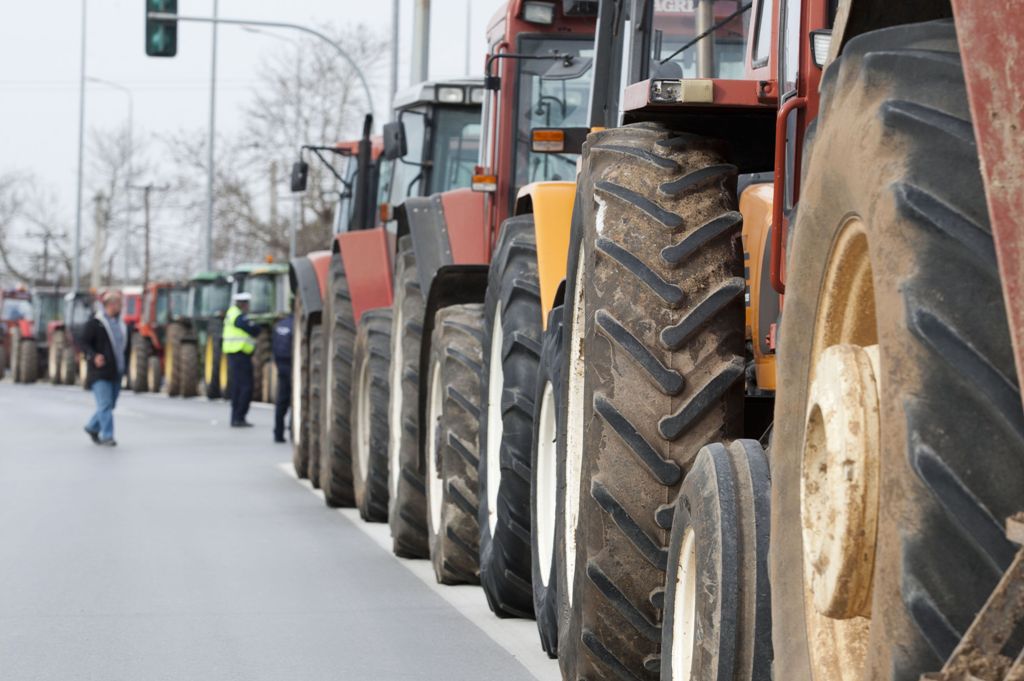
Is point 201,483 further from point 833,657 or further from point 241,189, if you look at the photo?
point 241,189

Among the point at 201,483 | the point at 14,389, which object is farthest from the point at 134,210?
the point at 201,483

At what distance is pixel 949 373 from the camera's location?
290 cm

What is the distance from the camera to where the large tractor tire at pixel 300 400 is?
16609mm

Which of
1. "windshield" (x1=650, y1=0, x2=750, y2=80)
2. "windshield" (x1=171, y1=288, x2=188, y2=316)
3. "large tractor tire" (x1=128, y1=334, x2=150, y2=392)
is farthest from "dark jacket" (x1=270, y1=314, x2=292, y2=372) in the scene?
"large tractor tire" (x1=128, y1=334, x2=150, y2=392)

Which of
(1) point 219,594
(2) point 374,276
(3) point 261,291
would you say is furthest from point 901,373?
(3) point 261,291

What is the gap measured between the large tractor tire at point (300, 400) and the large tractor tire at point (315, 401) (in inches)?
16.0

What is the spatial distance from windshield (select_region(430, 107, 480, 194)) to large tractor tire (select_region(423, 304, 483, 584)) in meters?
3.53

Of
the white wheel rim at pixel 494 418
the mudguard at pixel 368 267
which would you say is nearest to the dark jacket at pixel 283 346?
the mudguard at pixel 368 267

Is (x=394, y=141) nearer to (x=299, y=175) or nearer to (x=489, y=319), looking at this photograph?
(x=489, y=319)

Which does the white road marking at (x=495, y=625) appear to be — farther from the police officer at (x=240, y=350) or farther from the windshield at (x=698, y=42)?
the police officer at (x=240, y=350)

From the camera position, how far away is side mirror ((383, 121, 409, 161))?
1260 centimetres

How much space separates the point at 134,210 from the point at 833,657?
79055mm

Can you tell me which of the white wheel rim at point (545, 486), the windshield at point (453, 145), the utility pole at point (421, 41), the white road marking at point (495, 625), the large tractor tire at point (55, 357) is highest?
the utility pole at point (421, 41)

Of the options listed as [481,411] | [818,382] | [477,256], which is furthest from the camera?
[477,256]
